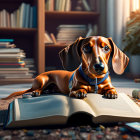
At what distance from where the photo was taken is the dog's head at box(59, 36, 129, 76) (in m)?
0.99

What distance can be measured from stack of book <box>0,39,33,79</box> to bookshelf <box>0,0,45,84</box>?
0.11 meters

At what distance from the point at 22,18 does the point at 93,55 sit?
1.75 m

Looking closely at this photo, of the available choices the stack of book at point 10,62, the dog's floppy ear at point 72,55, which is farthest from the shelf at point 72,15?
the dog's floppy ear at point 72,55

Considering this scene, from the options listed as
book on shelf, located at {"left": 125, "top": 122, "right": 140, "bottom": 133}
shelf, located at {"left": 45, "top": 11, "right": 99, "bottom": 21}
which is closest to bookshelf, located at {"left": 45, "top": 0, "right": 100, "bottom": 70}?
shelf, located at {"left": 45, "top": 11, "right": 99, "bottom": 21}

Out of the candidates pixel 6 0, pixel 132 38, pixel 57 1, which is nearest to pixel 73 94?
pixel 132 38

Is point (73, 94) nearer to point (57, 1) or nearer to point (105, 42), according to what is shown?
point (105, 42)

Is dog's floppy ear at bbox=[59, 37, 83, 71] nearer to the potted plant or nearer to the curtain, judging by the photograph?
the potted plant

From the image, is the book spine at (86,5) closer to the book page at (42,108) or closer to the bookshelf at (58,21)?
the bookshelf at (58,21)

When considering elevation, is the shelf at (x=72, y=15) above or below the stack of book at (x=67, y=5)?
below

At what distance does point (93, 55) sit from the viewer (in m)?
1.01

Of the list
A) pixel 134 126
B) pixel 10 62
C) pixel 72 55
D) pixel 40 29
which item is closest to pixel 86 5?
pixel 40 29

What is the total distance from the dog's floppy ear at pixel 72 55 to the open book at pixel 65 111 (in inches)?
10.3

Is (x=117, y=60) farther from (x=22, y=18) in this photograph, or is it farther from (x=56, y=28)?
(x=56, y=28)

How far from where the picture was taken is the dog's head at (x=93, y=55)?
99 cm
